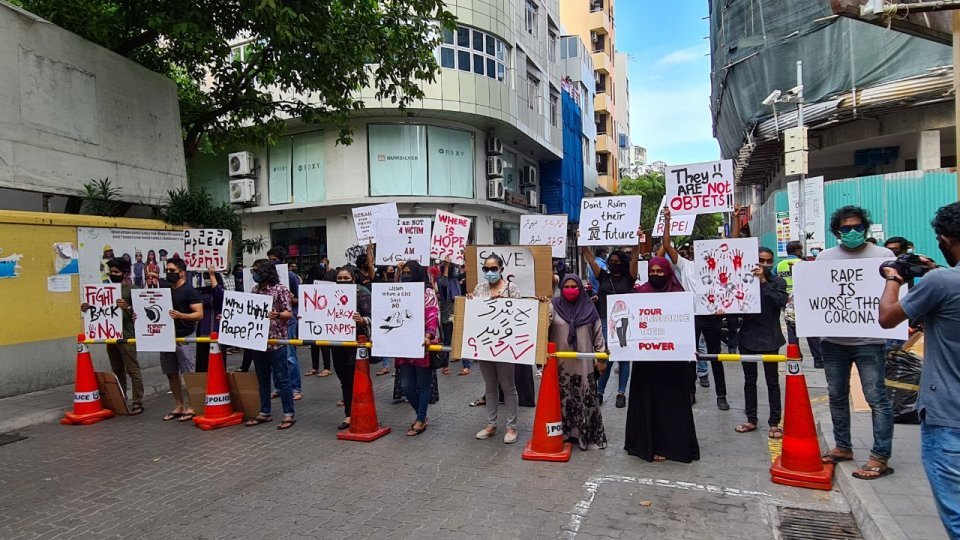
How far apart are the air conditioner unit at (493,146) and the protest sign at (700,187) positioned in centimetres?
1602

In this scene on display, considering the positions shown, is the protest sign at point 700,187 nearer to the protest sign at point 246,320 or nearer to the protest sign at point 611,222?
the protest sign at point 611,222

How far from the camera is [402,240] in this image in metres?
9.28

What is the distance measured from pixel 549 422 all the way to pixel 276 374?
134 inches

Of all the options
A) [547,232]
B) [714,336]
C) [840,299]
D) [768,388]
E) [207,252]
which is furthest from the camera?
[207,252]

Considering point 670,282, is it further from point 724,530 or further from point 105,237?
point 105,237

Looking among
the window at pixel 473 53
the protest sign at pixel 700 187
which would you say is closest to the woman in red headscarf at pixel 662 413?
the protest sign at pixel 700 187

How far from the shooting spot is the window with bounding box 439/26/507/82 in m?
20.9

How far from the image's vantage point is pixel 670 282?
230 inches

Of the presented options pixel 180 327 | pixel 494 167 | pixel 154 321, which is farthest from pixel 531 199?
pixel 154 321

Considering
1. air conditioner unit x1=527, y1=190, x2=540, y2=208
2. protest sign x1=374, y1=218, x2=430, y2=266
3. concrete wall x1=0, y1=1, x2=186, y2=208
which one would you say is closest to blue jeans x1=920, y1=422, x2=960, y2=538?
protest sign x1=374, y1=218, x2=430, y2=266

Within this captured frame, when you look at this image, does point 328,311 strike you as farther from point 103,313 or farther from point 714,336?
point 714,336

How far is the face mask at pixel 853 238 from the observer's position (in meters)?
4.57

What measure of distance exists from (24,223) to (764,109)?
2035 centimetres

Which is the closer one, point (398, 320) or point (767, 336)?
point (767, 336)
